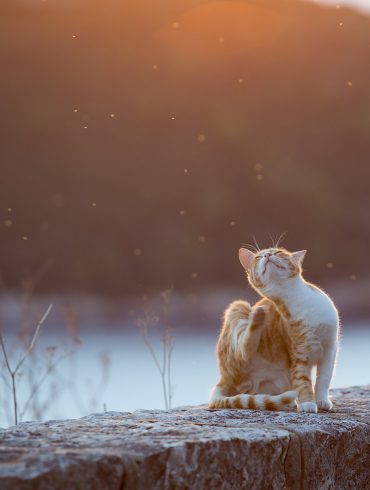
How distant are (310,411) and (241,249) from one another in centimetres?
74

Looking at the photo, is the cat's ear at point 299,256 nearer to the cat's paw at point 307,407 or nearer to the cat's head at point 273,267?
the cat's head at point 273,267

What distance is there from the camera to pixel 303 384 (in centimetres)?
293

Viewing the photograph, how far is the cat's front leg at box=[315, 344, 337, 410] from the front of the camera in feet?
9.87

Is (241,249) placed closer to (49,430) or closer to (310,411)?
(310,411)

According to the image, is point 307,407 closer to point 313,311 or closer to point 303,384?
point 303,384

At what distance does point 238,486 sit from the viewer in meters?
2.27

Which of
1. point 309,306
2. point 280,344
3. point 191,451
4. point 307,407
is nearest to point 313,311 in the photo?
point 309,306

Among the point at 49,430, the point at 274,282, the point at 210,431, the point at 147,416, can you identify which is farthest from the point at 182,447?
the point at 274,282

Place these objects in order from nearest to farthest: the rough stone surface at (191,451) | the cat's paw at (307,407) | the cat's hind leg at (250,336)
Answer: the rough stone surface at (191,451) < the cat's paw at (307,407) < the cat's hind leg at (250,336)

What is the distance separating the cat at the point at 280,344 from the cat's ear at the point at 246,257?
0.04 m

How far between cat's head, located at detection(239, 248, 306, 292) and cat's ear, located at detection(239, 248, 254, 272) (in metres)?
0.01

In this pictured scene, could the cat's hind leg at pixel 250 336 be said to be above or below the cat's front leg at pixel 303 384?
above

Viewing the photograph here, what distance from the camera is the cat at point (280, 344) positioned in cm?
295

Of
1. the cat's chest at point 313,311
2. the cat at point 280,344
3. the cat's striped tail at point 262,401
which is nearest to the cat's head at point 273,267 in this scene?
the cat at point 280,344
